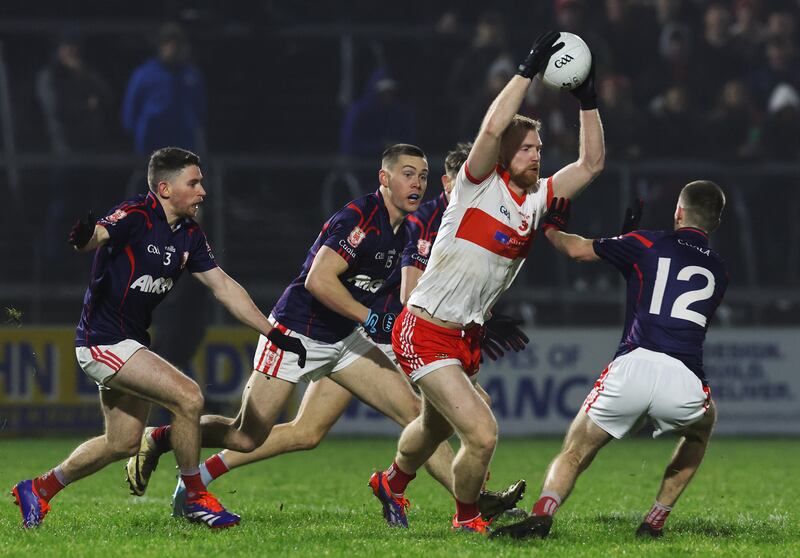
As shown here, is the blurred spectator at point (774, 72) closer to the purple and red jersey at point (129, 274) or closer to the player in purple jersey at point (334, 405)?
the player in purple jersey at point (334, 405)

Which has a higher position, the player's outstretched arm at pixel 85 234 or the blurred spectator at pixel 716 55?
the blurred spectator at pixel 716 55

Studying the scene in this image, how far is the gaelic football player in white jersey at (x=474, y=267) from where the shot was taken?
22.0 feet

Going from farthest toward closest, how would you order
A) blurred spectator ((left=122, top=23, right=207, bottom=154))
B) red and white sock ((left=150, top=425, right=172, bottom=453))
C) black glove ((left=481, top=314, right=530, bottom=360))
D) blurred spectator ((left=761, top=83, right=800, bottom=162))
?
blurred spectator ((left=761, top=83, right=800, bottom=162)), blurred spectator ((left=122, top=23, right=207, bottom=154)), black glove ((left=481, top=314, right=530, bottom=360)), red and white sock ((left=150, top=425, right=172, bottom=453))

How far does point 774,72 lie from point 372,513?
12453mm

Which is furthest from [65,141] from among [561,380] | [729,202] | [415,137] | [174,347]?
[729,202]

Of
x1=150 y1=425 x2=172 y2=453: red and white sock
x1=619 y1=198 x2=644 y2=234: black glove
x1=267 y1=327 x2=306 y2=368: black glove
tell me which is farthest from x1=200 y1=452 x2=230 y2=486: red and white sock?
x1=619 y1=198 x2=644 y2=234: black glove

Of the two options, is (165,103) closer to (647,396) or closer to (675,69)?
(675,69)

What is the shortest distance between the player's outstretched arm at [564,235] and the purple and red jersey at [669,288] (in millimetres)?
76

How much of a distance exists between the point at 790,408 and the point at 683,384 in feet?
31.3

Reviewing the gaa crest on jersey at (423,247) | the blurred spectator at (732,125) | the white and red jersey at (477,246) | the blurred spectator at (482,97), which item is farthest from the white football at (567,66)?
the blurred spectator at (732,125)

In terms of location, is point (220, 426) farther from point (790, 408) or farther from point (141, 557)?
point (790, 408)

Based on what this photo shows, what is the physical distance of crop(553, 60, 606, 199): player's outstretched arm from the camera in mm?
6859

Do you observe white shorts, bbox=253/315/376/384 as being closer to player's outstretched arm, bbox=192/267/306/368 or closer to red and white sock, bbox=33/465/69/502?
player's outstretched arm, bbox=192/267/306/368

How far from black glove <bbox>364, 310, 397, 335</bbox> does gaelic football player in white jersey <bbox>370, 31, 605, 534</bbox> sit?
2.14 ft
